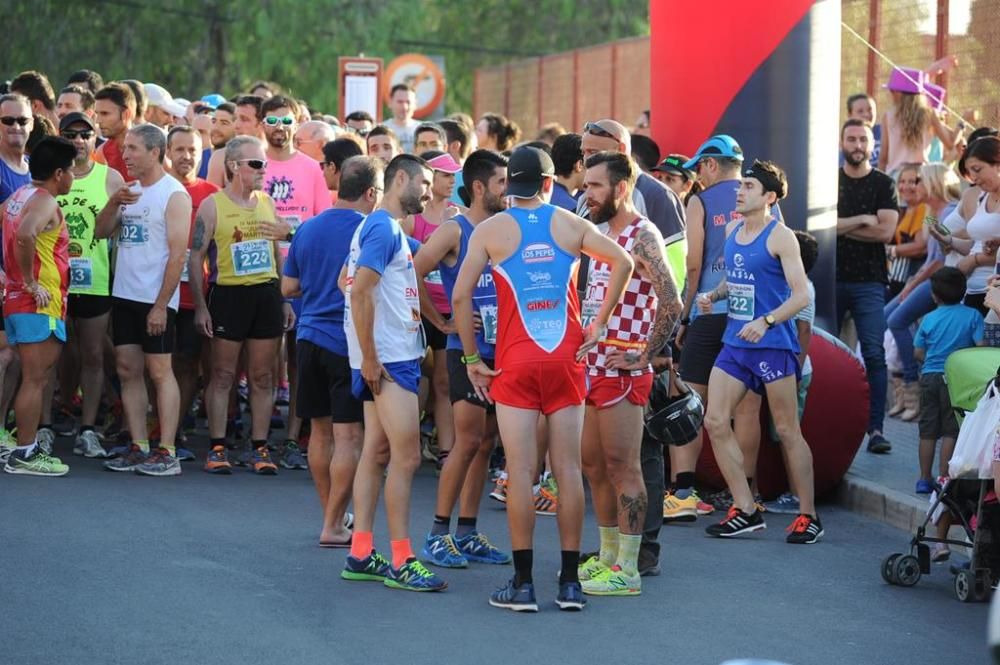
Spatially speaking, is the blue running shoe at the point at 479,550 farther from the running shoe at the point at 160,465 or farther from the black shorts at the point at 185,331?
the black shorts at the point at 185,331

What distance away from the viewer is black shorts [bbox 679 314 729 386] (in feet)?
35.7

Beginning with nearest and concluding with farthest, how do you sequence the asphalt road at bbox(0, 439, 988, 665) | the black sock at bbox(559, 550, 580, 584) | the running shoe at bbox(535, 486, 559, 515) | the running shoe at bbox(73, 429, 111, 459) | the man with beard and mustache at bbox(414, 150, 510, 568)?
the asphalt road at bbox(0, 439, 988, 665) → the black sock at bbox(559, 550, 580, 584) → the man with beard and mustache at bbox(414, 150, 510, 568) → the running shoe at bbox(535, 486, 559, 515) → the running shoe at bbox(73, 429, 111, 459)

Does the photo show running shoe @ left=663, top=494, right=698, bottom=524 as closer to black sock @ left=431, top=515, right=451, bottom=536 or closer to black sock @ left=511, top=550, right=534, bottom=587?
black sock @ left=431, top=515, right=451, bottom=536

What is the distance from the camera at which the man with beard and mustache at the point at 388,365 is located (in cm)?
830

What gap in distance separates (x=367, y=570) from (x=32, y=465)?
3544mm

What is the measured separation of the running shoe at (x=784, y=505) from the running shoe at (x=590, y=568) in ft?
8.35

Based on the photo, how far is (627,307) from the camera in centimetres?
850

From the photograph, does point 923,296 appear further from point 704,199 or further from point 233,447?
point 233,447

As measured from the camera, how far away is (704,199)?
11016mm

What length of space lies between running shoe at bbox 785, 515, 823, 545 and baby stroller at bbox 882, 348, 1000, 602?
0.92 m

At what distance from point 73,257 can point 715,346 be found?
4309 millimetres

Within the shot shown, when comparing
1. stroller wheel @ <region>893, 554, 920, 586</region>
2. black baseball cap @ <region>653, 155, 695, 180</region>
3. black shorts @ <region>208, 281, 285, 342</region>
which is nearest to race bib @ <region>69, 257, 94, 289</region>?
black shorts @ <region>208, 281, 285, 342</region>

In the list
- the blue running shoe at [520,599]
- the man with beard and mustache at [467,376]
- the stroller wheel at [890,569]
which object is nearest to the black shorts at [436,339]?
the man with beard and mustache at [467,376]

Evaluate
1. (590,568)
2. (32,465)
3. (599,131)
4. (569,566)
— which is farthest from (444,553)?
(32,465)
